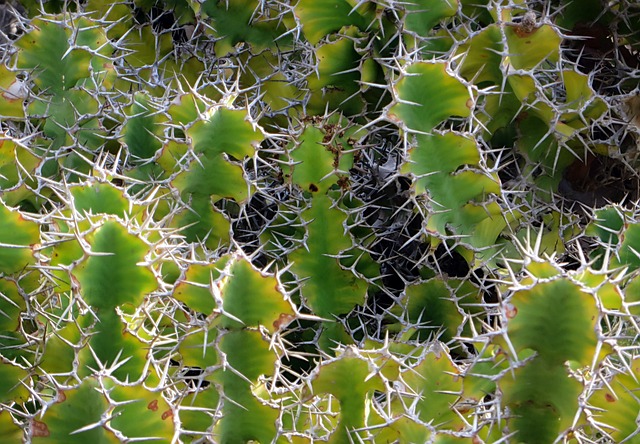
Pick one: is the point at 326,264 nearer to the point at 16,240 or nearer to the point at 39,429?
the point at 16,240

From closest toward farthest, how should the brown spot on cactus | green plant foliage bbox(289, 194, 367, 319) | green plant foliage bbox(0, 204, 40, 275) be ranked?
the brown spot on cactus → green plant foliage bbox(0, 204, 40, 275) → green plant foliage bbox(289, 194, 367, 319)

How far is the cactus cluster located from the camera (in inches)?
48.1

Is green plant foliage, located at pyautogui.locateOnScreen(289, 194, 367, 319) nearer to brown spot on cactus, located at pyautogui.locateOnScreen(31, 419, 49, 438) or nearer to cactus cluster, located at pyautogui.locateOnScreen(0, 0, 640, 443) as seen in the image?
cactus cluster, located at pyautogui.locateOnScreen(0, 0, 640, 443)

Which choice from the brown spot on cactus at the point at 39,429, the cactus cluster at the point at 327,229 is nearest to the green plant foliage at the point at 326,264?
the cactus cluster at the point at 327,229

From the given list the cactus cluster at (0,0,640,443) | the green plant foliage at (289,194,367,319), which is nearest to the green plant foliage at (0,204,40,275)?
the cactus cluster at (0,0,640,443)

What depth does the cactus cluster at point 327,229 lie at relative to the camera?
4.01ft

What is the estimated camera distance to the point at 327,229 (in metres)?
1.80

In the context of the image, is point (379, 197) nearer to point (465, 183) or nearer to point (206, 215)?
point (465, 183)

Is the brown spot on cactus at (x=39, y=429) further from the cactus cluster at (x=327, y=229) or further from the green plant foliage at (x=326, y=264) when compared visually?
the green plant foliage at (x=326, y=264)

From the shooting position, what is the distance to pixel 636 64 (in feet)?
7.17

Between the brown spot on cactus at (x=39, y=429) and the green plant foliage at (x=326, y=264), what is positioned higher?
the brown spot on cactus at (x=39, y=429)

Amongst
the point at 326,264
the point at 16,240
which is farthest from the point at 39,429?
→ the point at 326,264

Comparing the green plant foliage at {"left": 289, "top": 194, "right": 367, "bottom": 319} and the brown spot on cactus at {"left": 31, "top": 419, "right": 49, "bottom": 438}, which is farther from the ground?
the brown spot on cactus at {"left": 31, "top": 419, "right": 49, "bottom": 438}

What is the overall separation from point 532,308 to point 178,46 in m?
1.71
